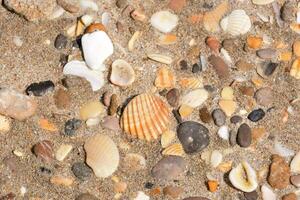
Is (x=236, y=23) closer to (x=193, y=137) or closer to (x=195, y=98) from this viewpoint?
(x=195, y=98)

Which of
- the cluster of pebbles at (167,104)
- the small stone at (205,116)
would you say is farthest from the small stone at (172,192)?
the small stone at (205,116)

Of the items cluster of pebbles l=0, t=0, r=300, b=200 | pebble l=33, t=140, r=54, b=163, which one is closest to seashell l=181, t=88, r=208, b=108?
cluster of pebbles l=0, t=0, r=300, b=200

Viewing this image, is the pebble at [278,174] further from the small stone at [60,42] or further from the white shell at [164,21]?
the small stone at [60,42]

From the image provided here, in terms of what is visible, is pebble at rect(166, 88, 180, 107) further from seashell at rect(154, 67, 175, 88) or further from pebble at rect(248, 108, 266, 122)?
pebble at rect(248, 108, 266, 122)

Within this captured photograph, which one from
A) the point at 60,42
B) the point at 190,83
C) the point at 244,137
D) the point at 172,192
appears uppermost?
the point at 60,42

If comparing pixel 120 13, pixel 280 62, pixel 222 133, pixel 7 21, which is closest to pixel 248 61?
pixel 280 62

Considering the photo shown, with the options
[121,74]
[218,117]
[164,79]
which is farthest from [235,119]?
[121,74]

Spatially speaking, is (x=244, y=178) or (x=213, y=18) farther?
(x=213, y=18)
